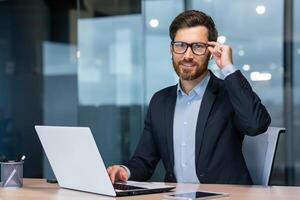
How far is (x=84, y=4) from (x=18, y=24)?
93 cm

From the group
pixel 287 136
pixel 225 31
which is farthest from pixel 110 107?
pixel 287 136

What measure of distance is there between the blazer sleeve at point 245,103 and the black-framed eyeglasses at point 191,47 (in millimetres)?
171

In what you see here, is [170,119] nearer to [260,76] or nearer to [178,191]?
[178,191]

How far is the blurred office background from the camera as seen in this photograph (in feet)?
14.3

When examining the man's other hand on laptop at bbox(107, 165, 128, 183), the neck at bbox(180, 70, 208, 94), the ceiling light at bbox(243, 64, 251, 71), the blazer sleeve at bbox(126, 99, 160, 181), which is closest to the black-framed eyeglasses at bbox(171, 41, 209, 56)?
the neck at bbox(180, 70, 208, 94)

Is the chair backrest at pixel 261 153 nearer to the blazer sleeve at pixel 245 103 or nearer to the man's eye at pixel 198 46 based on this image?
the blazer sleeve at pixel 245 103

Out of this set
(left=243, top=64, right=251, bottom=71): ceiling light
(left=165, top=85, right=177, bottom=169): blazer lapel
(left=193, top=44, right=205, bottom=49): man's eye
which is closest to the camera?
(left=193, top=44, right=205, bottom=49): man's eye

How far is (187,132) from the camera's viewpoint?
2234 mm

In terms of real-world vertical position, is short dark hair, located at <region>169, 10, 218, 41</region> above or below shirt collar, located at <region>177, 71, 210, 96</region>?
above

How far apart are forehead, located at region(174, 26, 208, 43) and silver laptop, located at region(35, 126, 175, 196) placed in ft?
1.95

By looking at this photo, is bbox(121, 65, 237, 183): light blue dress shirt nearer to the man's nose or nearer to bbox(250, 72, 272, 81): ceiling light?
the man's nose

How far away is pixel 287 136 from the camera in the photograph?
436cm

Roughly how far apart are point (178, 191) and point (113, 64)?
129 inches

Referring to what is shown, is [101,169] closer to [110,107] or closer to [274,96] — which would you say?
[274,96]
